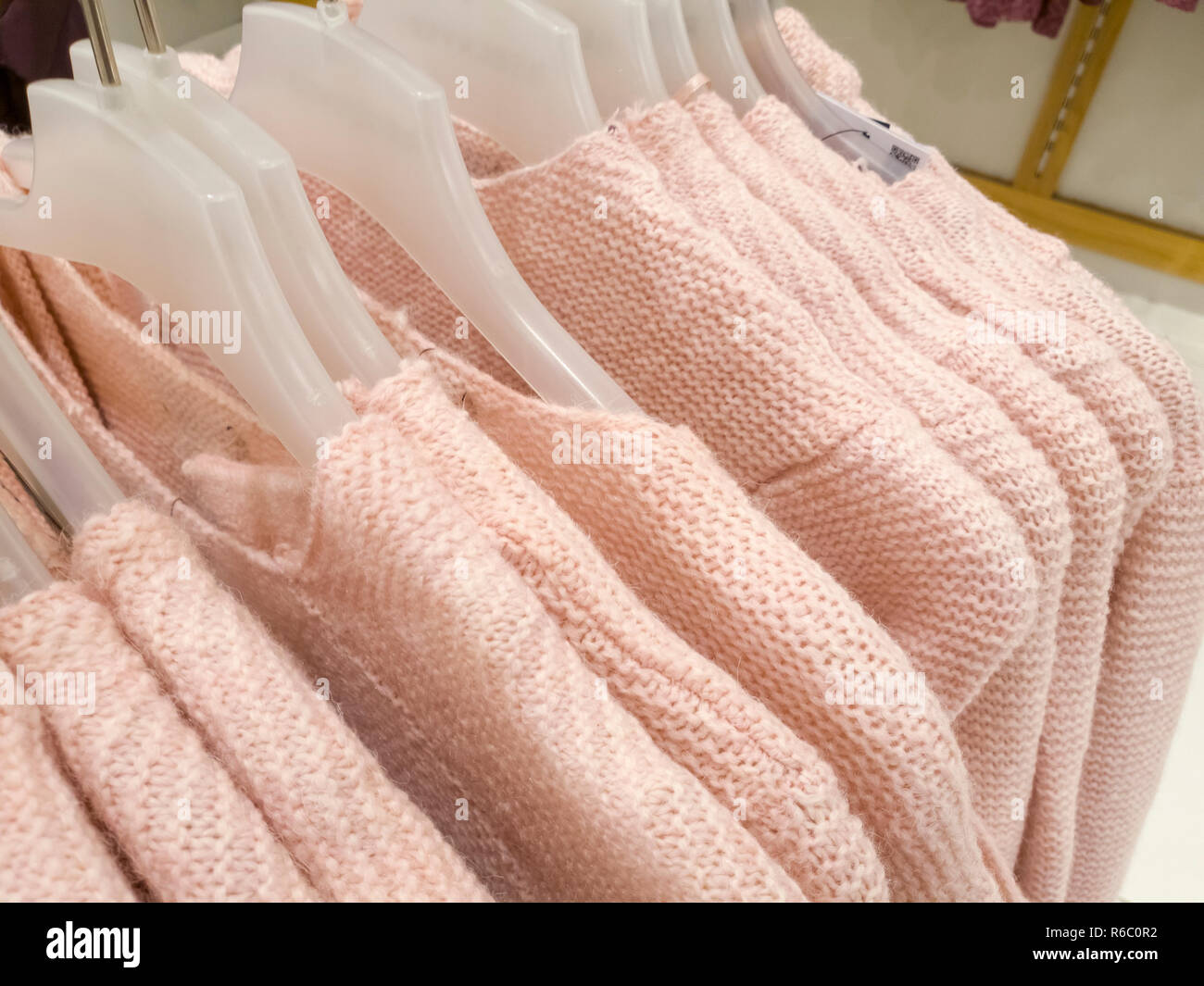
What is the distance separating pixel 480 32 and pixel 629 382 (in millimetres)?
211

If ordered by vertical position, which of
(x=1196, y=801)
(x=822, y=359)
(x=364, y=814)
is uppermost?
(x=822, y=359)

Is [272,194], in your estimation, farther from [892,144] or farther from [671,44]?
[892,144]

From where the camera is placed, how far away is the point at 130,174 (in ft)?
1.20

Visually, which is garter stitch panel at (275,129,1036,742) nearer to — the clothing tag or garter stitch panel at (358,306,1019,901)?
garter stitch panel at (358,306,1019,901)

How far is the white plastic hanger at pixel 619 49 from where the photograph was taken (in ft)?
1.65

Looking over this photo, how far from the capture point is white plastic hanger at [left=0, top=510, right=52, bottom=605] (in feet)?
1.07

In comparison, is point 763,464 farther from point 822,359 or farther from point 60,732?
point 60,732

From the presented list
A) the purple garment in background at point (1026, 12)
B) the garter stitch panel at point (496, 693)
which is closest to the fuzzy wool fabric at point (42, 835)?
the garter stitch panel at point (496, 693)

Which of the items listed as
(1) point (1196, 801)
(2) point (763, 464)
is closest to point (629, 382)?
(2) point (763, 464)

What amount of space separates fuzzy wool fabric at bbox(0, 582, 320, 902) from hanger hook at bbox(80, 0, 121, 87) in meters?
0.21

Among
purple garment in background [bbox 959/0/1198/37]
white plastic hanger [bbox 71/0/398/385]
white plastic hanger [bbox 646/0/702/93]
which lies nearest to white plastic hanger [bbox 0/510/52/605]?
white plastic hanger [bbox 71/0/398/385]

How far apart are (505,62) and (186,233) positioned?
0.70 feet

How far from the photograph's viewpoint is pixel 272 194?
0.39 meters

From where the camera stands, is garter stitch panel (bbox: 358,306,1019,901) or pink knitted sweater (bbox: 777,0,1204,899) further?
pink knitted sweater (bbox: 777,0,1204,899)
